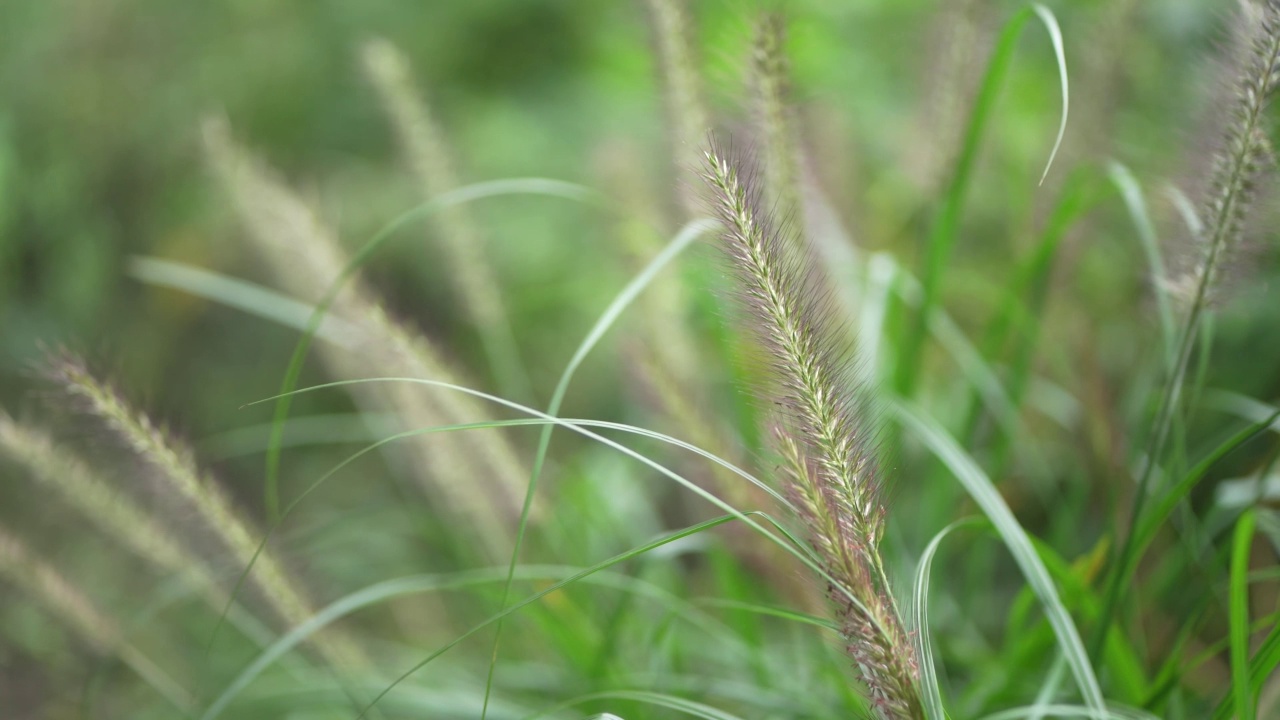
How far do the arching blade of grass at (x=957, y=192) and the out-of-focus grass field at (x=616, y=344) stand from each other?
2.3 inches

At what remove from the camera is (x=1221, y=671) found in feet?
4.56

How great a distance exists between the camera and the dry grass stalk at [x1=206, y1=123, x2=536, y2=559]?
3.86ft

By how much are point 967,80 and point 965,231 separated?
1.16 m

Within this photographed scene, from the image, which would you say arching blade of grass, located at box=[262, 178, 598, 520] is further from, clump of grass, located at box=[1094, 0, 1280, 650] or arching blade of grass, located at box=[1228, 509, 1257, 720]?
arching blade of grass, located at box=[1228, 509, 1257, 720]

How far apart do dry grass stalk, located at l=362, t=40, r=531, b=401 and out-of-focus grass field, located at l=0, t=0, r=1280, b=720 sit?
5 cm

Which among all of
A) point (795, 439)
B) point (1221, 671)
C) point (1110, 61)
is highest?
point (1110, 61)

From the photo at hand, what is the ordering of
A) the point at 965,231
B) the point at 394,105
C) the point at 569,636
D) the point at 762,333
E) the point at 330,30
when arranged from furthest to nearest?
the point at 330,30, the point at 965,231, the point at 394,105, the point at 569,636, the point at 762,333

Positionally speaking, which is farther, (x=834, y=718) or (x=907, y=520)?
(x=907, y=520)

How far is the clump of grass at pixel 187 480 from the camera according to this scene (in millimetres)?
817

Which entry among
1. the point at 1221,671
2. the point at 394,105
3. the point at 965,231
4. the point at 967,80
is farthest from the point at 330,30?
the point at 1221,671

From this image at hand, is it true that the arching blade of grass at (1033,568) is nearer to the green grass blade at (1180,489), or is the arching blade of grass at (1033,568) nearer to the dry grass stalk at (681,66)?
the green grass blade at (1180,489)

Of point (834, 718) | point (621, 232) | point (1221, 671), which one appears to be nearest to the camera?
point (834, 718)

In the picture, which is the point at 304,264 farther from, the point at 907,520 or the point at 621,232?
the point at 907,520

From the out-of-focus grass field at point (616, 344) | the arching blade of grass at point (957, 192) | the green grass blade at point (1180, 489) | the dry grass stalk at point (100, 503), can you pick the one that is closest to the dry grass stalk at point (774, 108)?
the out-of-focus grass field at point (616, 344)
